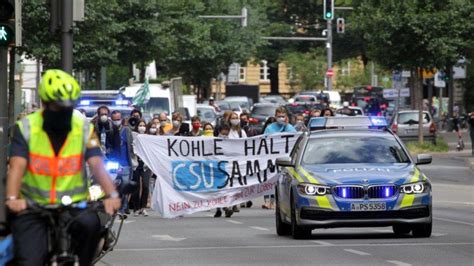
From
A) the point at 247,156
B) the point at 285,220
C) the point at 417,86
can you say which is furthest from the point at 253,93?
the point at 285,220

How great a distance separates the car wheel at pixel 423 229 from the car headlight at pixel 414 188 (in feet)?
1.44

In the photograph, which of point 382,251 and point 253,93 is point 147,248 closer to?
point 382,251

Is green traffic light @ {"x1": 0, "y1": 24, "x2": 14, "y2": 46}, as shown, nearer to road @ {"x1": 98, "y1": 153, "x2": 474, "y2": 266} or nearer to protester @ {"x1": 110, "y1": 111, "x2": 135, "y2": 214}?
road @ {"x1": 98, "y1": 153, "x2": 474, "y2": 266}

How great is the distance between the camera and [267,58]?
347 ft

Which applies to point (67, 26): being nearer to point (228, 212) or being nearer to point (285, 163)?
point (285, 163)

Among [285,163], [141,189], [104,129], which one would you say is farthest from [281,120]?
[285,163]

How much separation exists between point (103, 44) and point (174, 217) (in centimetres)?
2368

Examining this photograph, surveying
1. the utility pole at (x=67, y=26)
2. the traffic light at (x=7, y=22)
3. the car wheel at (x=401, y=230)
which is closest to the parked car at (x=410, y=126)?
the car wheel at (x=401, y=230)

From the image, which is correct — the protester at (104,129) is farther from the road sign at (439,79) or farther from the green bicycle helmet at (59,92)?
the road sign at (439,79)

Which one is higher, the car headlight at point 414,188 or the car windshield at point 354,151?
the car windshield at point 354,151

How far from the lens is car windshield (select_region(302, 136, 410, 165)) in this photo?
63.5ft

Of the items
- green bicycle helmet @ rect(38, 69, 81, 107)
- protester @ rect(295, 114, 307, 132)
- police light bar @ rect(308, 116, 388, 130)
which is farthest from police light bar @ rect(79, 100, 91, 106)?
green bicycle helmet @ rect(38, 69, 81, 107)

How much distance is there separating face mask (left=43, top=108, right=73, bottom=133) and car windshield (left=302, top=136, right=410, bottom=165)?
10.4 meters

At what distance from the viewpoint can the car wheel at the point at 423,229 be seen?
1873 centimetres
